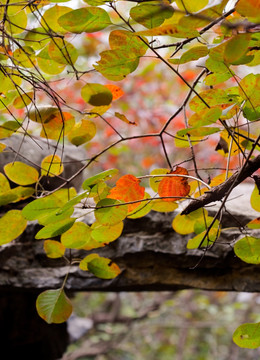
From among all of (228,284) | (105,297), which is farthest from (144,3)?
(105,297)

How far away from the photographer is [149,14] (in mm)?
667

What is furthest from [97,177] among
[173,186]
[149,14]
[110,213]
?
[149,14]

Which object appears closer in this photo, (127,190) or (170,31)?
(170,31)

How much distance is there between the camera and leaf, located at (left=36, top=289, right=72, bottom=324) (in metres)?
0.98

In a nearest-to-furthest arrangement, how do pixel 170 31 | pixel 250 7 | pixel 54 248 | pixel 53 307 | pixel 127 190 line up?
pixel 250 7, pixel 170 31, pixel 127 190, pixel 53 307, pixel 54 248

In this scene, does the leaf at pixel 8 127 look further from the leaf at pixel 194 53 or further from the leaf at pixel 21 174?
the leaf at pixel 194 53

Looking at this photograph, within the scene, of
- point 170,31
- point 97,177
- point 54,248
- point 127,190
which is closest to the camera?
point 170,31

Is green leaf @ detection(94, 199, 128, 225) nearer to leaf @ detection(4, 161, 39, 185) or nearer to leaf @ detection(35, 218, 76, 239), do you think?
leaf @ detection(35, 218, 76, 239)

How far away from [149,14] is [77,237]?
1.75 ft

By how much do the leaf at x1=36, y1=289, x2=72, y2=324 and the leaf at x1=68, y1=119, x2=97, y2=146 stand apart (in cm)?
40

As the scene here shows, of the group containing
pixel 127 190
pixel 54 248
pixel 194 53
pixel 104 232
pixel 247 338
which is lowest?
pixel 247 338

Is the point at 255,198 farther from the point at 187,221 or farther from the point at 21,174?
the point at 21,174

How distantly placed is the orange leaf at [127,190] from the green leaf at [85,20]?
0.31 meters

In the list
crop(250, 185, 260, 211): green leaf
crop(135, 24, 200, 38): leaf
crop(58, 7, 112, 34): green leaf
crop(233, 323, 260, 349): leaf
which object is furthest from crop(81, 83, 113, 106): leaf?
crop(233, 323, 260, 349): leaf
